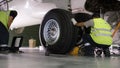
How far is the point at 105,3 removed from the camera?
13.8ft

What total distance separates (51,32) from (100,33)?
0.68 meters

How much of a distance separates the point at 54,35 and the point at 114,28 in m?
1.42

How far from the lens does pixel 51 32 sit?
3.66m

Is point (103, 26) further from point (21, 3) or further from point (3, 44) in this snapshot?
point (21, 3)

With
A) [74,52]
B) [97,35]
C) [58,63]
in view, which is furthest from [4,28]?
[58,63]

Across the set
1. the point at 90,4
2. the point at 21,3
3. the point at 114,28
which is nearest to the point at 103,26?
the point at 90,4

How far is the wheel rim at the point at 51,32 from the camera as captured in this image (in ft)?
11.7

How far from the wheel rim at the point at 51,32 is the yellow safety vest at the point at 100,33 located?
1.59ft

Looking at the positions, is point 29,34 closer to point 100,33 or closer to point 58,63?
point 100,33

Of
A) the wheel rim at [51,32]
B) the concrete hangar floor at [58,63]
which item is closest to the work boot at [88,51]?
the wheel rim at [51,32]

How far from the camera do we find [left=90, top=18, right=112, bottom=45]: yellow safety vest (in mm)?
3561

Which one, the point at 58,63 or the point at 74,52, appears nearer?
the point at 58,63

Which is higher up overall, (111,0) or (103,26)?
(111,0)

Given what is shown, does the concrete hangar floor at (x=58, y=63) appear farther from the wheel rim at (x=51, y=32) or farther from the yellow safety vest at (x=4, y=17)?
the yellow safety vest at (x=4, y=17)
